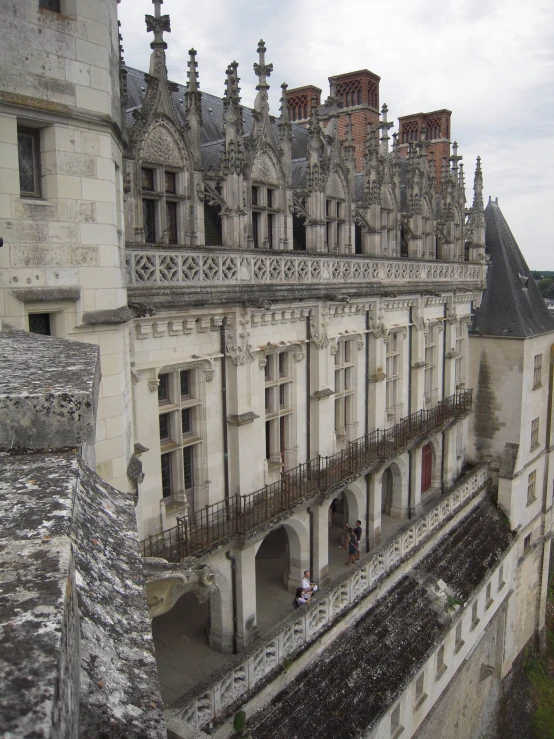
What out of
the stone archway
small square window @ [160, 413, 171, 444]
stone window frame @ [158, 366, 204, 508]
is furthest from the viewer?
the stone archway

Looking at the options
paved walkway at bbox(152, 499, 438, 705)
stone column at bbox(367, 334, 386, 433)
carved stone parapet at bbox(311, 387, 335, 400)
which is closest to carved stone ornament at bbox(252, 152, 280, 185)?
carved stone parapet at bbox(311, 387, 335, 400)

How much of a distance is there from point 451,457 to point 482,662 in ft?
21.9

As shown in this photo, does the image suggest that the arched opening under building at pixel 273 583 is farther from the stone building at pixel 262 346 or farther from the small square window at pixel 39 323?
the small square window at pixel 39 323

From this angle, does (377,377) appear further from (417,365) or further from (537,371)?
(537,371)

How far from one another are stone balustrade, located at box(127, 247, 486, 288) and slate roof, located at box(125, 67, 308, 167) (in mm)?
2516

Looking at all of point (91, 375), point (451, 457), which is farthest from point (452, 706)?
point (91, 375)

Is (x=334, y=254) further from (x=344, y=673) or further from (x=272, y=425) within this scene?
(x=344, y=673)

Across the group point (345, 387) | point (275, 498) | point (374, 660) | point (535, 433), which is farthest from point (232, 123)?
point (535, 433)

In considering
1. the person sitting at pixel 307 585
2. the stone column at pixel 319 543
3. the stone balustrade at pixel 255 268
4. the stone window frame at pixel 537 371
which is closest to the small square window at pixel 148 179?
the stone balustrade at pixel 255 268

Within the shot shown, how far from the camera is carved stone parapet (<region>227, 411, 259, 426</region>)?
493 inches

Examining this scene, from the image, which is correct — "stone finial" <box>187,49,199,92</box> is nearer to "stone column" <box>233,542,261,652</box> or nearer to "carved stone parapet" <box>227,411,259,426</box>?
"carved stone parapet" <box>227,411,259,426</box>

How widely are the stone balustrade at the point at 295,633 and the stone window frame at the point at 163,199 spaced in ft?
23.4

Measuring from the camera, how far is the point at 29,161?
7750 mm

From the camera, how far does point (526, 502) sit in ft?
80.7
